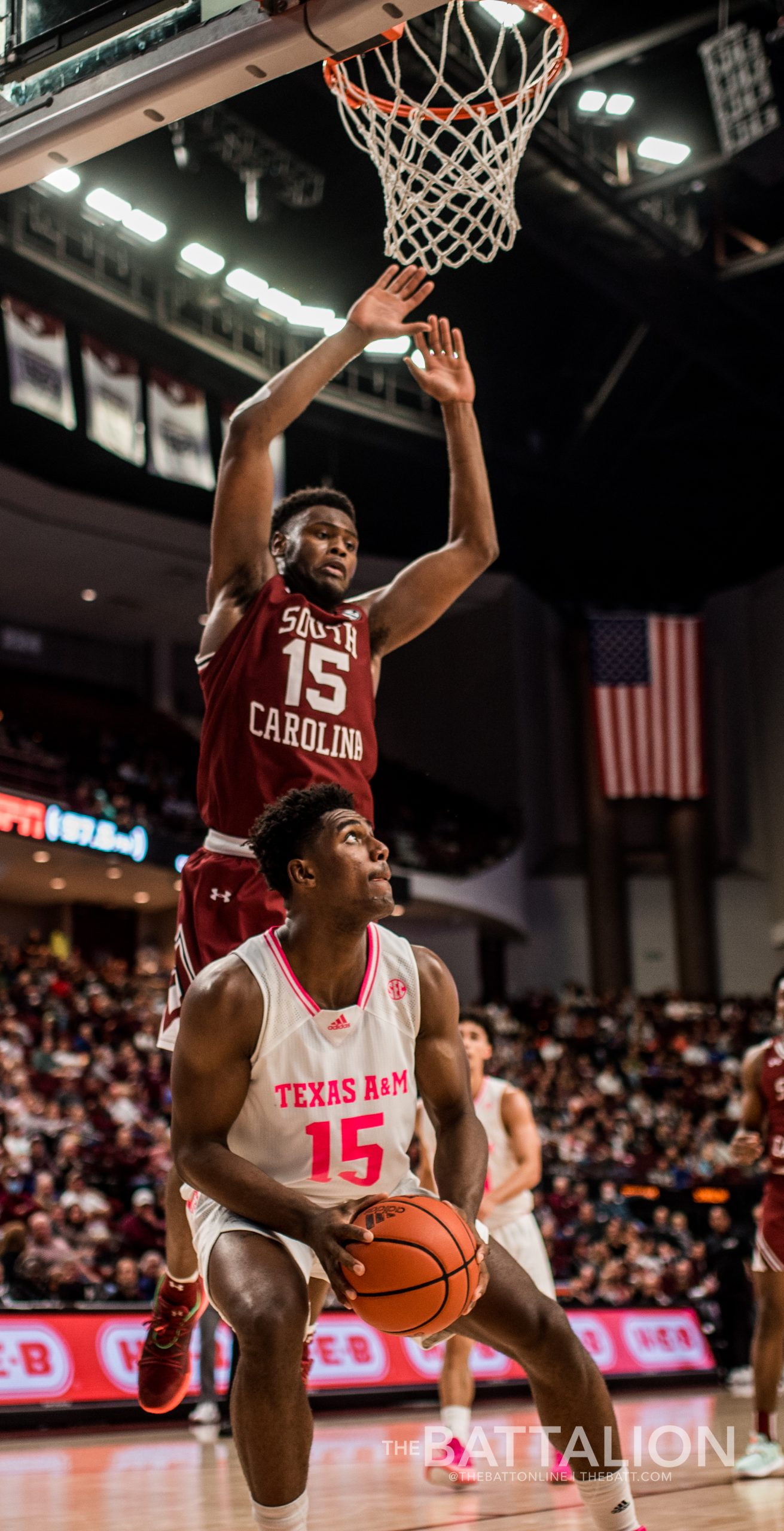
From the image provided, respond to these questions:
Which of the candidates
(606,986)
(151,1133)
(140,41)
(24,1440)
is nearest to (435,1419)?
(24,1440)

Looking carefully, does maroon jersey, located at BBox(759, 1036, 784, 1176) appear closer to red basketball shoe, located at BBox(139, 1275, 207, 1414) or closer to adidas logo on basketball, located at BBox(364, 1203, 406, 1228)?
red basketball shoe, located at BBox(139, 1275, 207, 1414)

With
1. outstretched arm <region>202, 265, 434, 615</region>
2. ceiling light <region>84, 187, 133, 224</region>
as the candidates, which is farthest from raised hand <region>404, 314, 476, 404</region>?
ceiling light <region>84, 187, 133, 224</region>

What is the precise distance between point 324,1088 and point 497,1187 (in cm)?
416

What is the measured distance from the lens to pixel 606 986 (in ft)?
92.3

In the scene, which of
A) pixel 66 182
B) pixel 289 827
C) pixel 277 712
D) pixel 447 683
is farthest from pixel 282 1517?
pixel 447 683

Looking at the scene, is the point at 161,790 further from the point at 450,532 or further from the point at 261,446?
the point at 261,446

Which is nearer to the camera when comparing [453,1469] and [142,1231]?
[453,1469]

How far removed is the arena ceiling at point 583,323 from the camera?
50.9 feet

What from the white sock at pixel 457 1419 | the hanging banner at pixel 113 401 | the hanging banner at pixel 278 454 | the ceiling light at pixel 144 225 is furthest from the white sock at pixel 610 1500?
the hanging banner at pixel 278 454

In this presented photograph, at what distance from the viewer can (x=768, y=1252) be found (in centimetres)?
645

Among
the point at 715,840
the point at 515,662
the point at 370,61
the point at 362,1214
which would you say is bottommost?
the point at 362,1214

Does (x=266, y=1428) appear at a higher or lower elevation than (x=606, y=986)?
lower

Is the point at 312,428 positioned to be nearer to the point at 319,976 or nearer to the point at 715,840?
the point at 715,840

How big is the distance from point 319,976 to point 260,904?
0.64 m
